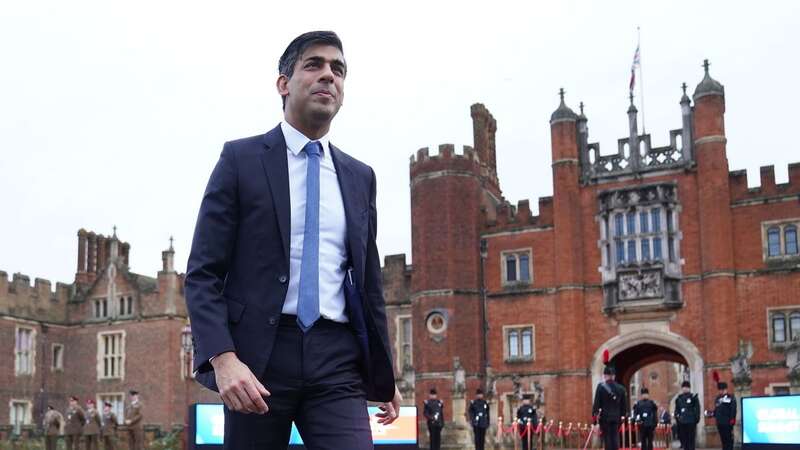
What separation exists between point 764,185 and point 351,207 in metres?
31.3

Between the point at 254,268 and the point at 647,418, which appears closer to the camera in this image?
the point at 254,268

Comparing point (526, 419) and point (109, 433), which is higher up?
point (526, 419)

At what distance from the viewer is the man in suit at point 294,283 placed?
11.1 feet

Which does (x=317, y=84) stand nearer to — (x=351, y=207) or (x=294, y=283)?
(x=351, y=207)

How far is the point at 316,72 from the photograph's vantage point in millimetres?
3723

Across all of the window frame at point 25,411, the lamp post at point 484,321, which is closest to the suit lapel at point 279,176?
the lamp post at point 484,321

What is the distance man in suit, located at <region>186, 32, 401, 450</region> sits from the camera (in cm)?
340

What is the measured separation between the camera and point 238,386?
321 centimetres

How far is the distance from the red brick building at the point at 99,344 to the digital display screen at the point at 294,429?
65.7 feet

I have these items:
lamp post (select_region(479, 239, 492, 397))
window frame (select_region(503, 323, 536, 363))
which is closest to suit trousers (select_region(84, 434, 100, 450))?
lamp post (select_region(479, 239, 492, 397))

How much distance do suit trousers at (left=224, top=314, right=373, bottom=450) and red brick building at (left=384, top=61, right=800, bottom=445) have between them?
26.7 m

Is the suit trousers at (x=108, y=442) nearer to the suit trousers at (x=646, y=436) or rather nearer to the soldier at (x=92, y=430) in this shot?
the soldier at (x=92, y=430)

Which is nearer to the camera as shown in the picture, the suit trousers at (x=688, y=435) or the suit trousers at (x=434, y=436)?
the suit trousers at (x=688, y=435)

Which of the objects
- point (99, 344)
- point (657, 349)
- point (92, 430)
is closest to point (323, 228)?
point (92, 430)
